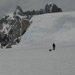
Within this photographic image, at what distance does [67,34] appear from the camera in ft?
207

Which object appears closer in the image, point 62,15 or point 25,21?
point 62,15

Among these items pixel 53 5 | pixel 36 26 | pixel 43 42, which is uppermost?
pixel 53 5

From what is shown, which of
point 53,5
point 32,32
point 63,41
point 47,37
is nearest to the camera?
point 63,41

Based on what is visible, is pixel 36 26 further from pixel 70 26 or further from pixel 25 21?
pixel 25 21

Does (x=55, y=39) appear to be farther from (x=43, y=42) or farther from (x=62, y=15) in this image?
(x=62, y=15)

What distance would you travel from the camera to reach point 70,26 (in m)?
67.4

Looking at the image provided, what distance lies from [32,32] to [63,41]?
50.6ft

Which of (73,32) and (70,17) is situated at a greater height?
(70,17)

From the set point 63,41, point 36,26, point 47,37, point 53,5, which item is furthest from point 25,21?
point 53,5

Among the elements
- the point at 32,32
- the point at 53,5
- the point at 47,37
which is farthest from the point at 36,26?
the point at 53,5

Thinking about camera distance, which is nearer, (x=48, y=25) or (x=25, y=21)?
(x=48, y=25)

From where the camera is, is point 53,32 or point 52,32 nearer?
point 53,32

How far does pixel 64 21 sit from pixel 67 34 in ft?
32.9

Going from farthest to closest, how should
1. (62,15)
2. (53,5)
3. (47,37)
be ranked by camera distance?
(53,5) → (62,15) → (47,37)
